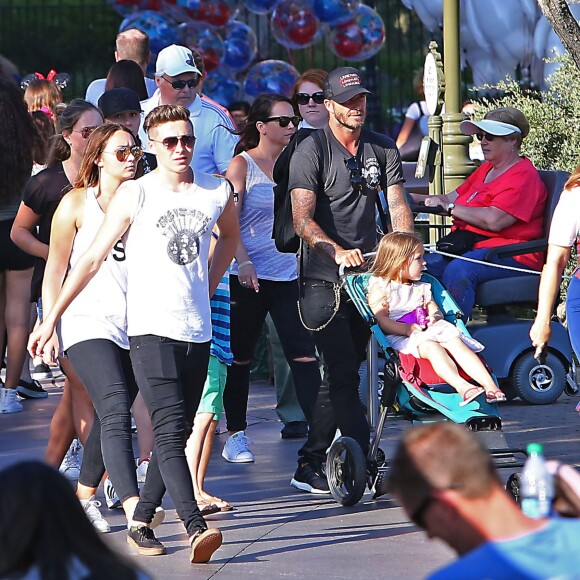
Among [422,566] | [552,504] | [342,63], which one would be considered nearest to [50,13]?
[342,63]

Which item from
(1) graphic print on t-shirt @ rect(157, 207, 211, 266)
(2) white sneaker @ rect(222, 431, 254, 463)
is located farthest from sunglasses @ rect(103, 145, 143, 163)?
(2) white sneaker @ rect(222, 431, 254, 463)

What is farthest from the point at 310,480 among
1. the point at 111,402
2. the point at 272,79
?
the point at 272,79

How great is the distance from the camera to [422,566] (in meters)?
5.48

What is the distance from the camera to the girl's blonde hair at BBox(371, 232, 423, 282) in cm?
648

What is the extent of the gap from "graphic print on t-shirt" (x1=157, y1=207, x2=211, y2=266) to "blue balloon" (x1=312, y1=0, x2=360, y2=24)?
1228 centimetres

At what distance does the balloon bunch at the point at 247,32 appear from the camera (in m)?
17.1

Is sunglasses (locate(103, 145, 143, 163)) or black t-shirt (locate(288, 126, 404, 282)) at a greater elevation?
sunglasses (locate(103, 145, 143, 163))

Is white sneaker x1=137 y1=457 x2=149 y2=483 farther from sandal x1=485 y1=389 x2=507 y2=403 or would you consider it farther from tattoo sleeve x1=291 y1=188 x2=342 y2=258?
sandal x1=485 y1=389 x2=507 y2=403

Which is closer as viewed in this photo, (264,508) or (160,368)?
(160,368)

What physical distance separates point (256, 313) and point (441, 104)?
16.0ft

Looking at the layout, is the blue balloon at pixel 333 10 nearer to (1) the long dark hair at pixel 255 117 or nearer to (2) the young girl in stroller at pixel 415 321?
(1) the long dark hair at pixel 255 117

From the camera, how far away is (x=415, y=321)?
662 cm

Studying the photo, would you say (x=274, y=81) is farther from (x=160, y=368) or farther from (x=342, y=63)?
(x=160, y=368)

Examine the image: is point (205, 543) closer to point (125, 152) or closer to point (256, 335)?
point (125, 152)
